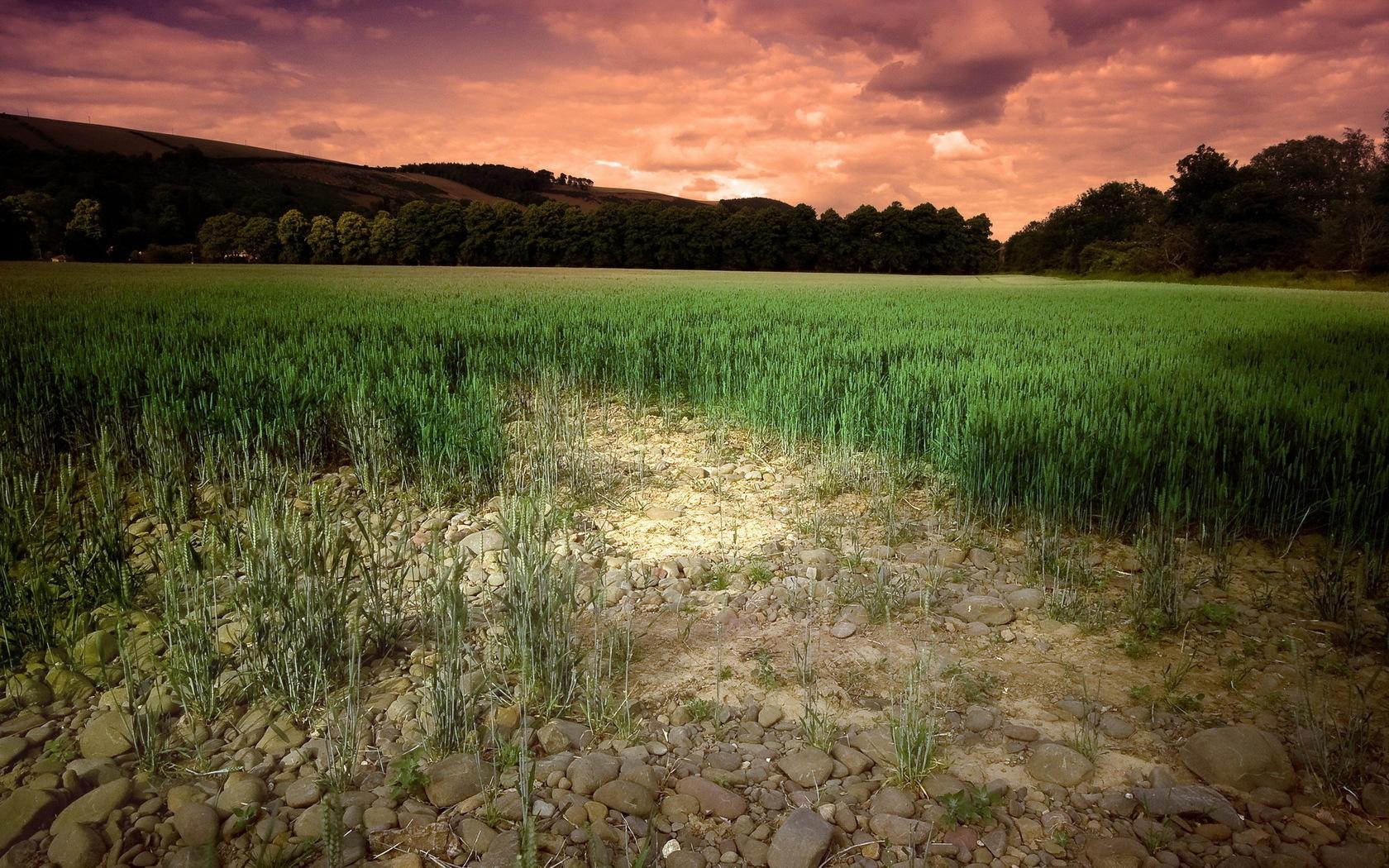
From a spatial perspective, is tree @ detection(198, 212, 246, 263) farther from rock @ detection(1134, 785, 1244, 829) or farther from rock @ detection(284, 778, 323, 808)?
rock @ detection(1134, 785, 1244, 829)

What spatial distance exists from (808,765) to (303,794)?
1704 mm

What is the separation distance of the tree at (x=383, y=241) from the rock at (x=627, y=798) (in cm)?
7511

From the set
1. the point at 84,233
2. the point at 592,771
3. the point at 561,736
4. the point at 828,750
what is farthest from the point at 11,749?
the point at 84,233

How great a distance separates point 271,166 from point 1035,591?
394 feet

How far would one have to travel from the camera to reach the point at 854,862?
7.04 ft

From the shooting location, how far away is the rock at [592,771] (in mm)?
2438

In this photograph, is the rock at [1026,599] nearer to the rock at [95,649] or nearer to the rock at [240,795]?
the rock at [240,795]

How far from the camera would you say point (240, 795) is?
93.9 inches

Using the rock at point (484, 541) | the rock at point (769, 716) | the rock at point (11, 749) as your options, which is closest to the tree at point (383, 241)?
the rock at point (484, 541)

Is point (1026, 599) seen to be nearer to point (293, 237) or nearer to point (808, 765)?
point (808, 765)

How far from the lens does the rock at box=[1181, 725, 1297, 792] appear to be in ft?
7.86

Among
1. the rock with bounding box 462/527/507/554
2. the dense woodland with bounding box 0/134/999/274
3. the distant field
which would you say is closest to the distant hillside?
the dense woodland with bounding box 0/134/999/274

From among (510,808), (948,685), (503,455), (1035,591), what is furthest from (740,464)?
(510,808)

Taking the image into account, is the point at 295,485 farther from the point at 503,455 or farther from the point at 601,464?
the point at 601,464
